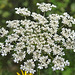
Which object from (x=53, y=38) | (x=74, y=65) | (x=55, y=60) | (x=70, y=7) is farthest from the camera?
(x=70, y=7)

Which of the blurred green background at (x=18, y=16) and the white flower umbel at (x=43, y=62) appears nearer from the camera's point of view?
the white flower umbel at (x=43, y=62)

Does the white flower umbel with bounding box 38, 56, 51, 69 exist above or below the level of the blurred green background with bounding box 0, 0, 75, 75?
below

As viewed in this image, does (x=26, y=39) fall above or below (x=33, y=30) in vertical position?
below

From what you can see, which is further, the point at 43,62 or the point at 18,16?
the point at 18,16

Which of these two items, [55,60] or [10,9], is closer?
[55,60]

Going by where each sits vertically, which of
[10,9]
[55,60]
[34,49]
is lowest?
[55,60]

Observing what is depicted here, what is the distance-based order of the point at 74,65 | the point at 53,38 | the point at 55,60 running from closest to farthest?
the point at 55,60 < the point at 53,38 < the point at 74,65

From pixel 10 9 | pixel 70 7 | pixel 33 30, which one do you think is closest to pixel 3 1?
pixel 10 9

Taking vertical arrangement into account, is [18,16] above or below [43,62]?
above

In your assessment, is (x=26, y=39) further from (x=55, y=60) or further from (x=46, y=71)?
(x=46, y=71)

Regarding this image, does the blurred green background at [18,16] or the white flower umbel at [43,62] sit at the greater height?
the blurred green background at [18,16]

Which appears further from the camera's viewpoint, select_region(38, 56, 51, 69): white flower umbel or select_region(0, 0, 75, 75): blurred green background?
select_region(0, 0, 75, 75): blurred green background
